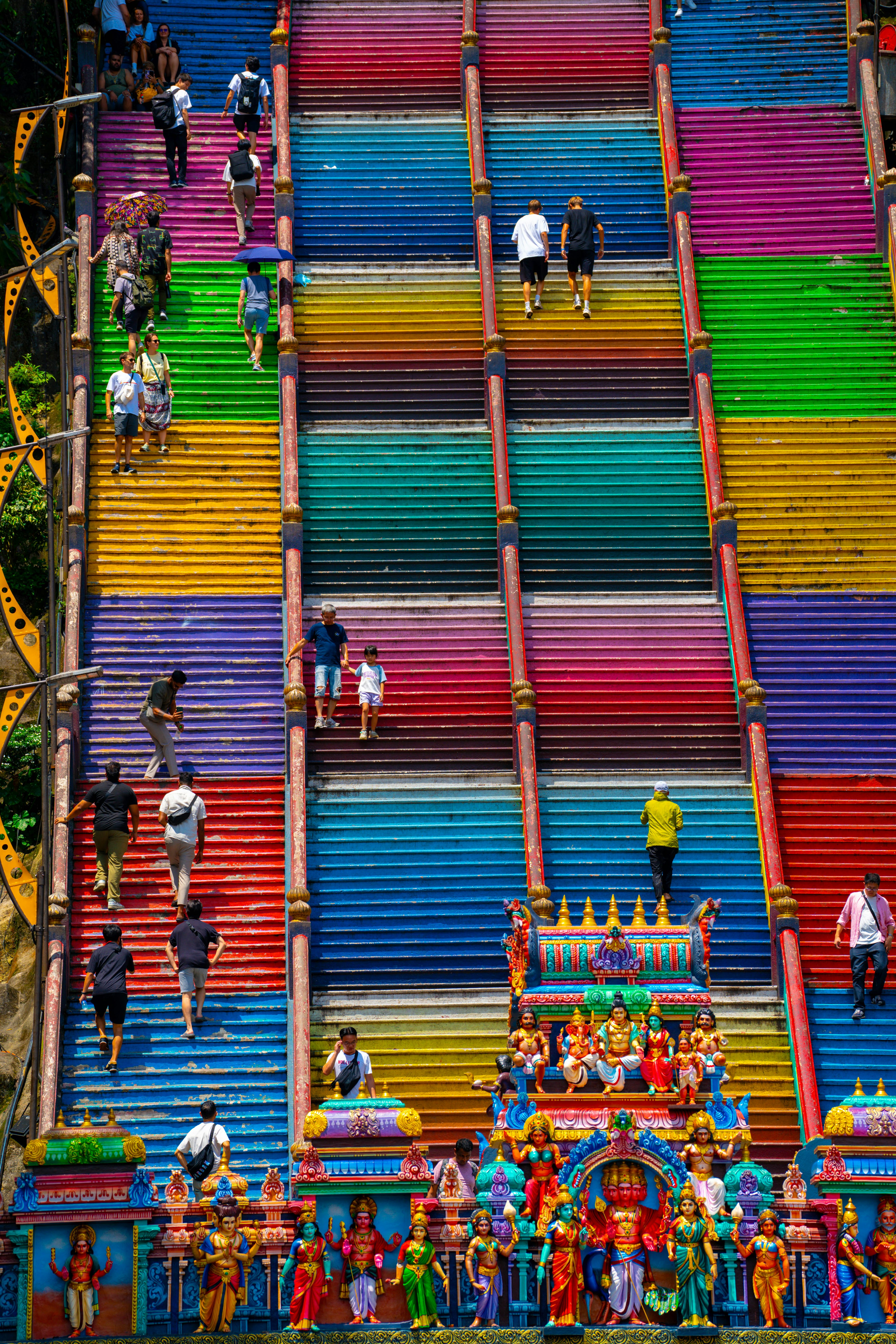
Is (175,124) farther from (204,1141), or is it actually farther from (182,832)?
(204,1141)

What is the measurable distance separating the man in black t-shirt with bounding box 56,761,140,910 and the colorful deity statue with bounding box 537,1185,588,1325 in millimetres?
7675

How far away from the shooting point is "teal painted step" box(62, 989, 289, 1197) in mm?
23281

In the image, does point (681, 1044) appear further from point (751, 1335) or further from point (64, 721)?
point (64, 721)

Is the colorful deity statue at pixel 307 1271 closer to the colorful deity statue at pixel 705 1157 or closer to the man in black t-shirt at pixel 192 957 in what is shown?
the colorful deity statue at pixel 705 1157

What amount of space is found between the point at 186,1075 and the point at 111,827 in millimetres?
2918

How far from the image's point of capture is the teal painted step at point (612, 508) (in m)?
29.4

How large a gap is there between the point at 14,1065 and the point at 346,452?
29.8 ft

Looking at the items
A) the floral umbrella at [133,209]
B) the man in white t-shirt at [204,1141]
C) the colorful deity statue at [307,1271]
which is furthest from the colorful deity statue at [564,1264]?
the floral umbrella at [133,209]

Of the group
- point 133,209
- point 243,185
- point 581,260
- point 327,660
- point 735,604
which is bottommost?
point 327,660

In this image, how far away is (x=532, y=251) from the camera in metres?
31.9

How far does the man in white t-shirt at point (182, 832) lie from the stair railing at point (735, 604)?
20.7 ft

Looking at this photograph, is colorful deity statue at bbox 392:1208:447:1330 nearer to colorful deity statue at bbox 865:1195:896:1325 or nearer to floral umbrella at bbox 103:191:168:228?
colorful deity statue at bbox 865:1195:896:1325

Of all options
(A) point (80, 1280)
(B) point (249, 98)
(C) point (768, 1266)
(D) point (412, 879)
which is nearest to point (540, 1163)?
(C) point (768, 1266)

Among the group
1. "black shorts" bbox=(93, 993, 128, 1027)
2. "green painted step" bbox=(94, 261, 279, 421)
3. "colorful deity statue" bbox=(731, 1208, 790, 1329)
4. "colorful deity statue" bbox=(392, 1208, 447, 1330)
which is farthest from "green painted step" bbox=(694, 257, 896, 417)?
"colorful deity statue" bbox=(392, 1208, 447, 1330)
